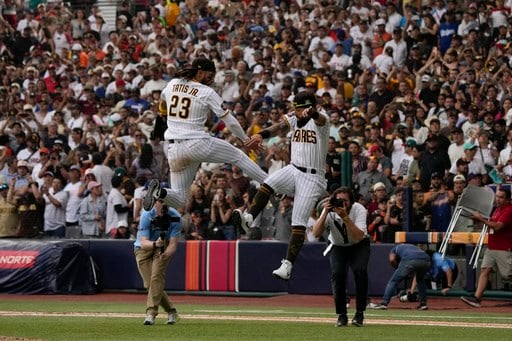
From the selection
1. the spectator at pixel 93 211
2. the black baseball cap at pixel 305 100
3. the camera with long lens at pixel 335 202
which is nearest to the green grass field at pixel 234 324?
the camera with long lens at pixel 335 202

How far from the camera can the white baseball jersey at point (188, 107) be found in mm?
15320

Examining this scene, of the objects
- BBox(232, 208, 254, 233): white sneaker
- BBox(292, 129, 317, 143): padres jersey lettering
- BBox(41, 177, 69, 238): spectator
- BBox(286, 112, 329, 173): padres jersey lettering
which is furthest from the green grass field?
BBox(41, 177, 69, 238): spectator

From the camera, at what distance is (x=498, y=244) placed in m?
20.8

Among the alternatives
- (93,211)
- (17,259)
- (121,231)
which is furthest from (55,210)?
(17,259)

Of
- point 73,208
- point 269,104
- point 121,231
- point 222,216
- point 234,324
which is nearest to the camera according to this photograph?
point 234,324

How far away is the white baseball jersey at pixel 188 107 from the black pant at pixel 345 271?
2.44 m

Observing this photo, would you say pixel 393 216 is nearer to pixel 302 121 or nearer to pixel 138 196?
pixel 138 196

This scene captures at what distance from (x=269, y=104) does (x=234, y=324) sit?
11.3 m

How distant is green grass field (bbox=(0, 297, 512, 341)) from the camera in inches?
561

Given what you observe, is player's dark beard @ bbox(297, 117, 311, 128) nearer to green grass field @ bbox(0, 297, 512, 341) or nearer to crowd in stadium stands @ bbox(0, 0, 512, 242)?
green grass field @ bbox(0, 297, 512, 341)

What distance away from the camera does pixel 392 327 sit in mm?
15555

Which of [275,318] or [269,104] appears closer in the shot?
[275,318]

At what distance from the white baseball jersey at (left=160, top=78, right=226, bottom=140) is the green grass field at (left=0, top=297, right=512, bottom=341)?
8.01 ft

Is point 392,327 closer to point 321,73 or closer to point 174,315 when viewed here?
point 174,315
